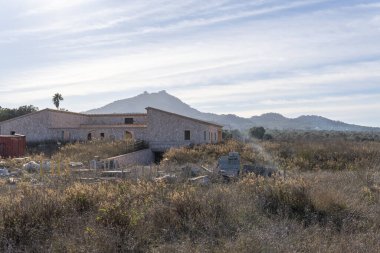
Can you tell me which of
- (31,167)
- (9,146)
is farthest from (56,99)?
(31,167)

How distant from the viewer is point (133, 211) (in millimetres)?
8469

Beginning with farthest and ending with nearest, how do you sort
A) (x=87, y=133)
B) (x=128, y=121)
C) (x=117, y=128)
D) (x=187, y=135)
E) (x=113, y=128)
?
(x=128, y=121)
(x=87, y=133)
(x=113, y=128)
(x=117, y=128)
(x=187, y=135)

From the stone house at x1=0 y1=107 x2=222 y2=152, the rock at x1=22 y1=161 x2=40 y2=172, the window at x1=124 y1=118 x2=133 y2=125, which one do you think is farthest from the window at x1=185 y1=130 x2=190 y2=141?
the rock at x1=22 y1=161 x2=40 y2=172

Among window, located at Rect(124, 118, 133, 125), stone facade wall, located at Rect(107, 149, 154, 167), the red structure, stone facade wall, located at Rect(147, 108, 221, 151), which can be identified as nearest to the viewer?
stone facade wall, located at Rect(107, 149, 154, 167)

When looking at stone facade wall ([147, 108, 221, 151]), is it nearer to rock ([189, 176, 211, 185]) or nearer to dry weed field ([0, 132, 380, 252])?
rock ([189, 176, 211, 185])

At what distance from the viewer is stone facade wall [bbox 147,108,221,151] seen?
4219 centimetres

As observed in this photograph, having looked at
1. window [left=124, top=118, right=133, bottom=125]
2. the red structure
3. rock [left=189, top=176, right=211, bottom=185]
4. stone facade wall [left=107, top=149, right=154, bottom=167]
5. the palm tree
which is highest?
the palm tree

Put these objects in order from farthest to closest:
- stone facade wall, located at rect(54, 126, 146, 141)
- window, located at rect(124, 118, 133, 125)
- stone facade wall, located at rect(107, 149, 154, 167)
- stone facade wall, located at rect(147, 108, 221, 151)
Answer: window, located at rect(124, 118, 133, 125) < stone facade wall, located at rect(54, 126, 146, 141) < stone facade wall, located at rect(147, 108, 221, 151) < stone facade wall, located at rect(107, 149, 154, 167)

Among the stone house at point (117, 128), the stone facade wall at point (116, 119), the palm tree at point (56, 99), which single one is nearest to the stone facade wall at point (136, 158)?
the stone house at point (117, 128)

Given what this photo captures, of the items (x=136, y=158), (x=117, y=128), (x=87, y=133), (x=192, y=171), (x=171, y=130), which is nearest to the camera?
(x=192, y=171)

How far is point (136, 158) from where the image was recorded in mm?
35688

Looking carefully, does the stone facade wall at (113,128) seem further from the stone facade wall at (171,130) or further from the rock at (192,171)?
the rock at (192,171)

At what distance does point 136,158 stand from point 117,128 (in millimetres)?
10615

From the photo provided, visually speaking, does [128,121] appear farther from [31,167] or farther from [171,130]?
[31,167]
